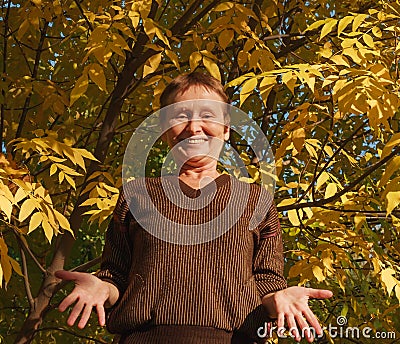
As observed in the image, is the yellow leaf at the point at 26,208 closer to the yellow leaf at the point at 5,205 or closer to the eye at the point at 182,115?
the yellow leaf at the point at 5,205

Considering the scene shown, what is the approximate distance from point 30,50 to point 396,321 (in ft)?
8.67

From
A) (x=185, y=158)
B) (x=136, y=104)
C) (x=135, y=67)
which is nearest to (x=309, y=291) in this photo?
(x=185, y=158)

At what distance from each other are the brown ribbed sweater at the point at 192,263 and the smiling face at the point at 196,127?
0.08 metres

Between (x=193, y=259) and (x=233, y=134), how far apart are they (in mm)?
2575

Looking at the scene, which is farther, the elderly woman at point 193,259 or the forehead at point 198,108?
the forehead at point 198,108

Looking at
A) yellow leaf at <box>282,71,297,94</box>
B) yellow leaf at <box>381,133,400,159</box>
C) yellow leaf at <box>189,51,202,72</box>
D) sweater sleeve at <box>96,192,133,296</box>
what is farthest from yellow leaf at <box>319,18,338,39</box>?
sweater sleeve at <box>96,192,133,296</box>

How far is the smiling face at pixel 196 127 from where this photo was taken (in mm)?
2127

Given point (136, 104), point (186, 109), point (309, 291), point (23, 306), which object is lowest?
point (309, 291)

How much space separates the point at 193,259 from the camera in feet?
6.64

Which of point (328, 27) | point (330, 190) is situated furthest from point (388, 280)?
point (328, 27)

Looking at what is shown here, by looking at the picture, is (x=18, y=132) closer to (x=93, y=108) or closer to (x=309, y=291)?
(x=93, y=108)

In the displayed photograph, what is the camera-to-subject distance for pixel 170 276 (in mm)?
2000

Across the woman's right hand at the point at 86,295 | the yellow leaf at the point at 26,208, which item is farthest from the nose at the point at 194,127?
the yellow leaf at the point at 26,208

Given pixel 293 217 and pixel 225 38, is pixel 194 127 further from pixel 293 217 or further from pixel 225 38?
pixel 293 217
